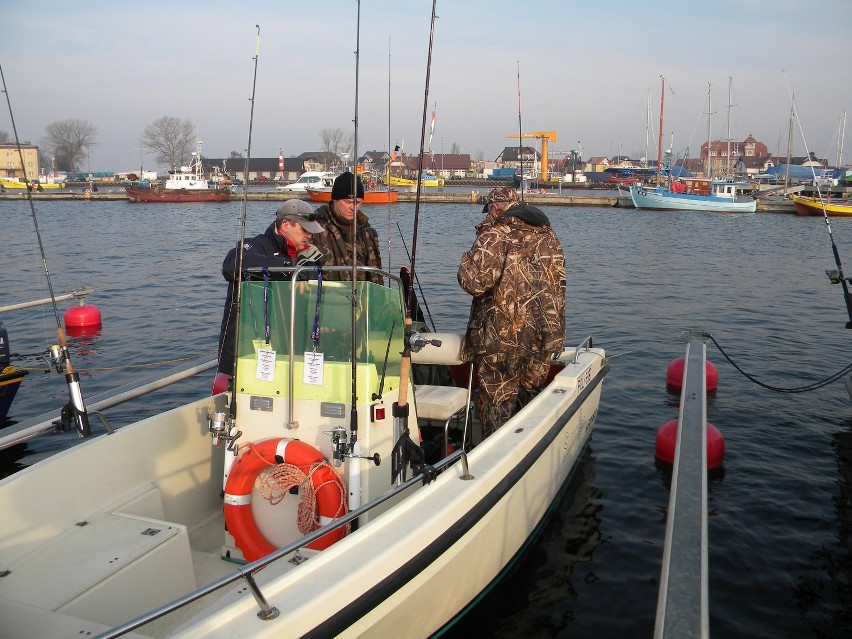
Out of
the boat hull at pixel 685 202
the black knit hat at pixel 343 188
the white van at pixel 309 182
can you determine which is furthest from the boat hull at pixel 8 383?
the white van at pixel 309 182

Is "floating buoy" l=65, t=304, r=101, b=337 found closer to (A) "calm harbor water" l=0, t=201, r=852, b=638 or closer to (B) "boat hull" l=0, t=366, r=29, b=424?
(A) "calm harbor water" l=0, t=201, r=852, b=638

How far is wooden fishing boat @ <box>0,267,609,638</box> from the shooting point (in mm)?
3225

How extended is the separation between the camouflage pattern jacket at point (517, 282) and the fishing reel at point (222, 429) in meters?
1.82

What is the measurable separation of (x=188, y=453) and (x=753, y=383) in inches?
299

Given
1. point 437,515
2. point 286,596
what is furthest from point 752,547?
point 286,596

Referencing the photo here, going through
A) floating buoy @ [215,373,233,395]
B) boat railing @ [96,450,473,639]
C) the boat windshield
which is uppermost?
the boat windshield

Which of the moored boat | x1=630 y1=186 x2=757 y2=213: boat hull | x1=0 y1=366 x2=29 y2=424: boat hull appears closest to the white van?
x1=630 y1=186 x2=757 y2=213: boat hull

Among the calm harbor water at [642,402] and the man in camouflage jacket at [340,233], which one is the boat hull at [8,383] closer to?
the calm harbor water at [642,402]

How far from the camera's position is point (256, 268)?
4.03 meters

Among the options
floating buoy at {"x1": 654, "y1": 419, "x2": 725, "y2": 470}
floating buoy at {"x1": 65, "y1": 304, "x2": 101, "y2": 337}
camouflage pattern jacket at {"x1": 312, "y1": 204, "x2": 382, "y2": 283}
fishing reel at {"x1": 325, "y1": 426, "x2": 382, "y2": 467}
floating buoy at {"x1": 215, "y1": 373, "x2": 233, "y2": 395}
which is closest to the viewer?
fishing reel at {"x1": 325, "y1": 426, "x2": 382, "y2": 467}

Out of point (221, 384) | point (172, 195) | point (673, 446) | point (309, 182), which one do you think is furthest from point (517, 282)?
point (309, 182)

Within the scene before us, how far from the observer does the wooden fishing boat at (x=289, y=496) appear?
127 inches

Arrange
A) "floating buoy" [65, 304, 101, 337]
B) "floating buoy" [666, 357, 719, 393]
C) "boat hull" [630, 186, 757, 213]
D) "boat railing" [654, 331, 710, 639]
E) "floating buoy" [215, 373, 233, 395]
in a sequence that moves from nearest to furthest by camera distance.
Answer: "boat railing" [654, 331, 710, 639]
"floating buoy" [215, 373, 233, 395]
"floating buoy" [666, 357, 719, 393]
"floating buoy" [65, 304, 101, 337]
"boat hull" [630, 186, 757, 213]

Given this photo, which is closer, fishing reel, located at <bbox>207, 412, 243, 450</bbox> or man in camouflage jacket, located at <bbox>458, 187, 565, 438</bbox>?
fishing reel, located at <bbox>207, 412, 243, 450</bbox>
